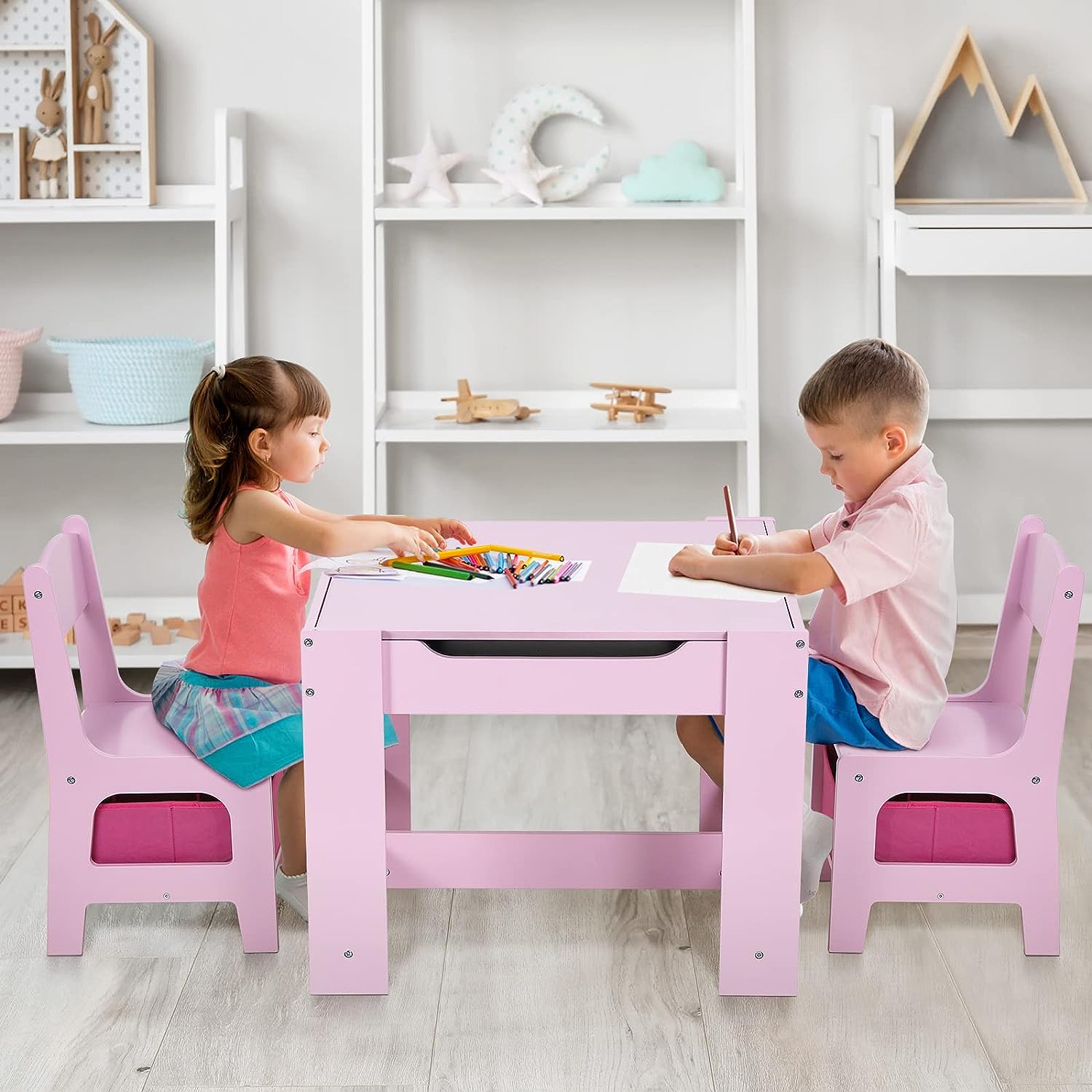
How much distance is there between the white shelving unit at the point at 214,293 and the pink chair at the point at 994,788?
61.9 inches

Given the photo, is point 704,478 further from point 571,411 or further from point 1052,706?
point 1052,706

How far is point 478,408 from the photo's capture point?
294 cm

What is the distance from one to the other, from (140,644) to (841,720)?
5.56ft

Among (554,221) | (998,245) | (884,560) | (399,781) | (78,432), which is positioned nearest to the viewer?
(884,560)

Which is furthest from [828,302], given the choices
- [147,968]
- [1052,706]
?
[147,968]

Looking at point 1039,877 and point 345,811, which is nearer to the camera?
Result: point 345,811

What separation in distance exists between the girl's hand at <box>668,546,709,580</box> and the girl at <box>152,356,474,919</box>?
32cm

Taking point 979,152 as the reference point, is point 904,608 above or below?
below

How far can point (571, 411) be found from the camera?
315 centimetres

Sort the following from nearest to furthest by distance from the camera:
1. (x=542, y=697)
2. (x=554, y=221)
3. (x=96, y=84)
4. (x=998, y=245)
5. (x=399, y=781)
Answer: (x=542, y=697) < (x=399, y=781) < (x=998, y=245) < (x=96, y=84) < (x=554, y=221)

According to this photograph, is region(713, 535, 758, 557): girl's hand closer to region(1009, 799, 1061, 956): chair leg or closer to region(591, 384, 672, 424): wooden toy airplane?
region(1009, 799, 1061, 956): chair leg

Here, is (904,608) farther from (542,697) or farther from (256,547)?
(256,547)

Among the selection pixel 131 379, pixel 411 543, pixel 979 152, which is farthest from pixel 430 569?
pixel 979 152

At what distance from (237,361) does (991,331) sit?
6.21 ft
